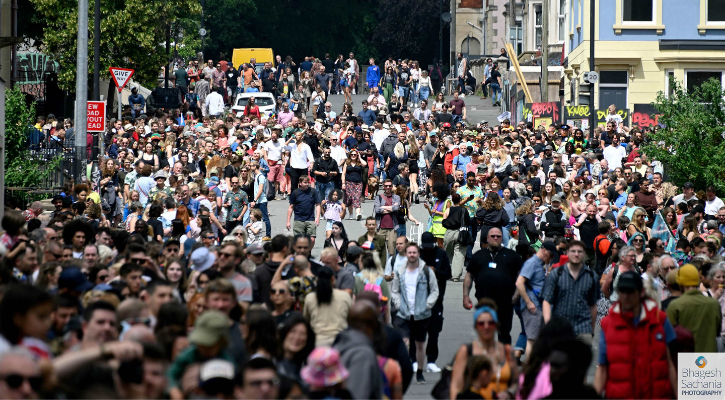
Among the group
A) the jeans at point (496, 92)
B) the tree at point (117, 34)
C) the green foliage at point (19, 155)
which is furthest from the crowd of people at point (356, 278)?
the jeans at point (496, 92)

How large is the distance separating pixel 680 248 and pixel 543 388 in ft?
30.2

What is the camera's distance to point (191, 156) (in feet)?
83.0

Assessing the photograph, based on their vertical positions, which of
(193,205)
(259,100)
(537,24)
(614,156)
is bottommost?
(193,205)

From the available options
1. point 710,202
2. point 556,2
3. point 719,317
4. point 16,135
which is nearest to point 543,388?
point 719,317

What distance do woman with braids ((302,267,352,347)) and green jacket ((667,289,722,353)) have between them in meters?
2.88

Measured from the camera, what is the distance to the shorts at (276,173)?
2659 centimetres

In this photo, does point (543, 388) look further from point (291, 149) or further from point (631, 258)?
point (291, 149)

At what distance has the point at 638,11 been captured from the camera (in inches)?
1544

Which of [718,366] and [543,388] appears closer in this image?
[543,388]

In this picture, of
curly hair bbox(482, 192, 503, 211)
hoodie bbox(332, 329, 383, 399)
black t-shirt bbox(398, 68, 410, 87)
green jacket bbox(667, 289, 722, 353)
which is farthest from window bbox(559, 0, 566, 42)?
hoodie bbox(332, 329, 383, 399)

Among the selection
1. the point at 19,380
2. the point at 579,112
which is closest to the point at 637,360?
the point at 19,380

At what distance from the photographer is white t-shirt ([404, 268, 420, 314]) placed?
39.8 feet

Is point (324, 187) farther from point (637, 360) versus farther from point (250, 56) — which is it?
point (250, 56)

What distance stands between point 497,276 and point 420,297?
3.24ft
